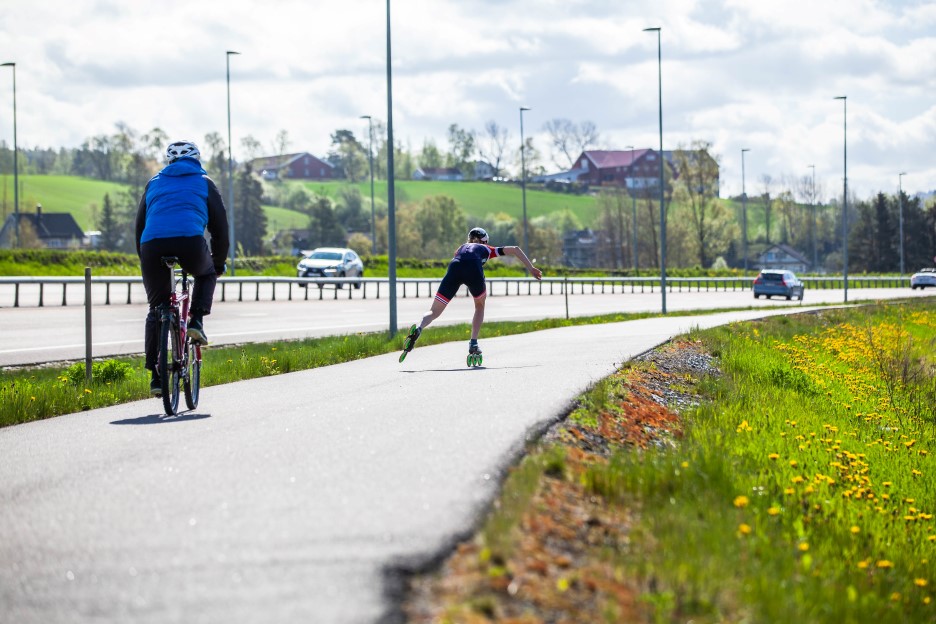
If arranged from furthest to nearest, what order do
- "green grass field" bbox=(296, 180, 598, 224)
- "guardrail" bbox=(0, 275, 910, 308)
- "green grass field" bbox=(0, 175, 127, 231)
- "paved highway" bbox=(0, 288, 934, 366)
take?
"green grass field" bbox=(296, 180, 598, 224) < "green grass field" bbox=(0, 175, 127, 231) < "guardrail" bbox=(0, 275, 910, 308) < "paved highway" bbox=(0, 288, 934, 366)

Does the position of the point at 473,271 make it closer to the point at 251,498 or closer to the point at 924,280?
the point at 251,498

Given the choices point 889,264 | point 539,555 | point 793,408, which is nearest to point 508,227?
point 889,264

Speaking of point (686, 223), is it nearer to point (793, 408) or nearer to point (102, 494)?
point (793, 408)

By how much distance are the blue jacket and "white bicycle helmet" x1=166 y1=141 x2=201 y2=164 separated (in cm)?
3

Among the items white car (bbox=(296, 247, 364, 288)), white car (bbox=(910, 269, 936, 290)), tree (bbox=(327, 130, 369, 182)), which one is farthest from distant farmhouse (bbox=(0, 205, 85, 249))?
white car (bbox=(910, 269, 936, 290))

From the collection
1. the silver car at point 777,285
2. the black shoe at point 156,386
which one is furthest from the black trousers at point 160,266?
the silver car at point 777,285

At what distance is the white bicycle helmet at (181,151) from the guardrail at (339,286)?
15229 millimetres

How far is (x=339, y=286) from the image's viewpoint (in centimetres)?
5006

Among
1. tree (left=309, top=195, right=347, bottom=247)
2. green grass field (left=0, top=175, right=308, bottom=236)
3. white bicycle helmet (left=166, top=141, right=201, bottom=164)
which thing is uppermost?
green grass field (left=0, top=175, right=308, bottom=236)

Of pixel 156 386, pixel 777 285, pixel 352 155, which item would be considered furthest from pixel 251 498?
pixel 352 155

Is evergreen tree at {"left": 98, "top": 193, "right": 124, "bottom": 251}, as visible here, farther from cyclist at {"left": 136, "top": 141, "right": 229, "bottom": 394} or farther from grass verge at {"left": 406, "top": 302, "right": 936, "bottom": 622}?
cyclist at {"left": 136, "top": 141, "right": 229, "bottom": 394}

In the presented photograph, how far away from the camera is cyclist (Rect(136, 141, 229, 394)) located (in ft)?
28.9

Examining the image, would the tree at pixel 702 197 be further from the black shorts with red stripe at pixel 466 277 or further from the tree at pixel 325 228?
the black shorts with red stripe at pixel 466 277

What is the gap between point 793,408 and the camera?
13.1 meters
